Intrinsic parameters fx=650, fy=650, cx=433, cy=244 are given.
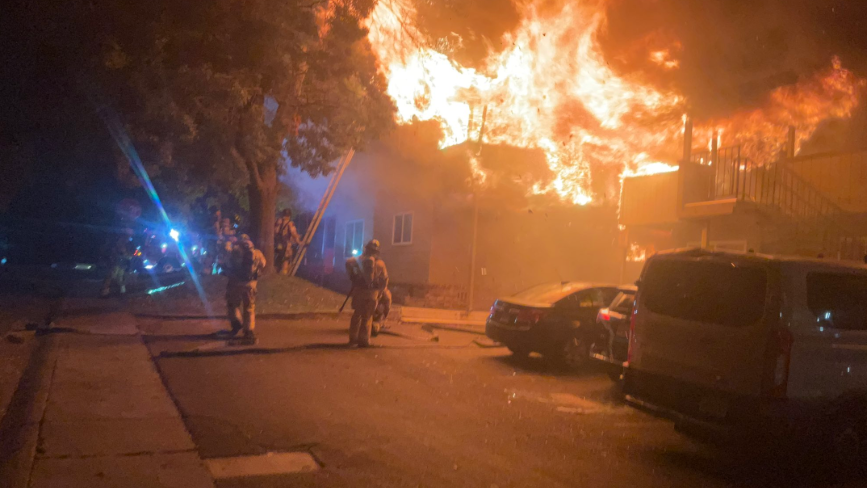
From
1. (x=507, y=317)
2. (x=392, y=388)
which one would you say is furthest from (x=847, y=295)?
(x=507, y=317)

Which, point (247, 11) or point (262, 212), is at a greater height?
point (247, 11)

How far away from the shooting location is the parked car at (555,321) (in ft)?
31.8

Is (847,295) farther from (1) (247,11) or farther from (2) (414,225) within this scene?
(2) (414,225)

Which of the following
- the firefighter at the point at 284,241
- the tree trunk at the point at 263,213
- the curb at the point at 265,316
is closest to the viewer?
the curb at the point at 265,316

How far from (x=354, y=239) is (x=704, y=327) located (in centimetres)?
Result: 1998

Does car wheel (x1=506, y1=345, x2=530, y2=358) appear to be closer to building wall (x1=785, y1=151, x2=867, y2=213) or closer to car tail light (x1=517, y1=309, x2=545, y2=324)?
car tail light (x1=517, y1=309, x2=545, y2=324)

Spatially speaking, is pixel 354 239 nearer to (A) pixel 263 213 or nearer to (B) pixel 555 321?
(A) pixel 263 213

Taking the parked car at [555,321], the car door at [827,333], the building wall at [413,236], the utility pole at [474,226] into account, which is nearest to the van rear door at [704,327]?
the car door at [827,333]

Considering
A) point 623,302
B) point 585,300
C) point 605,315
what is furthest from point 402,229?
point 605,315

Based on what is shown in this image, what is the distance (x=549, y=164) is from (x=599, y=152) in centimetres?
182

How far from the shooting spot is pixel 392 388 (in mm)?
7656

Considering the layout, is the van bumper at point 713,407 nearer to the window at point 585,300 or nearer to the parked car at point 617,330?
the parked car at point 617,330

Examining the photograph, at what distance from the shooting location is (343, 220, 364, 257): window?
24.0m

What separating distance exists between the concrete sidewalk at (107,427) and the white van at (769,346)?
3.89 meters
